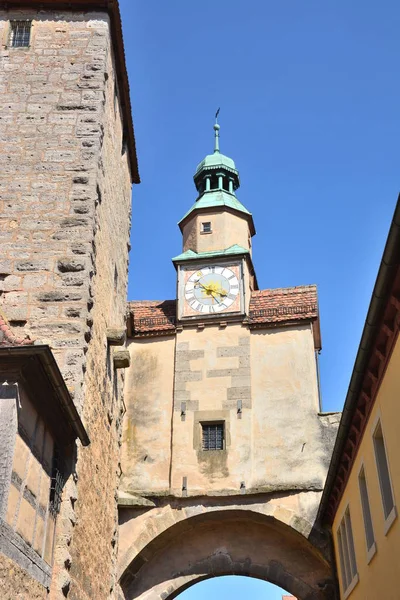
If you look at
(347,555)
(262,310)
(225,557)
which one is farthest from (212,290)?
(347,555)

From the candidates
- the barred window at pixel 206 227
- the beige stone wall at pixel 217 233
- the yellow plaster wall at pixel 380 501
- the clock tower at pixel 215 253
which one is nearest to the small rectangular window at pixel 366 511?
the yellow plaster wall at pixel 380 501

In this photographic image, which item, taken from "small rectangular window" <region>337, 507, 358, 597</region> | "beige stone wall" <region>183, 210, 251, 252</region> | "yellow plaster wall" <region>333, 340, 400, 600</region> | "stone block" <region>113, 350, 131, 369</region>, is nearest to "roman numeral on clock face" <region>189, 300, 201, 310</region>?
"beige stone wall" <region>183, 210, 251, 252</region>

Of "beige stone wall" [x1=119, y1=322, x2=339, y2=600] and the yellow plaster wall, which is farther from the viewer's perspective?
"beige stone wall" [x1=119, y1=322, x2=339, y2=600]

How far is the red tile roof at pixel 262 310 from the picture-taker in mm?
13305

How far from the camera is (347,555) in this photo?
10.0 metres

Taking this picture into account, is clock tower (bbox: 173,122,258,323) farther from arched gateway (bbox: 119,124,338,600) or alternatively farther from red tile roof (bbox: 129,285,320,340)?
red tile roof (bbox: 129,285,320,340)

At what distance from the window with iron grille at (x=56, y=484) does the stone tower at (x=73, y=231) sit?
125 mm

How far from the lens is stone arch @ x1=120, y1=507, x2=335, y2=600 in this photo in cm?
1172

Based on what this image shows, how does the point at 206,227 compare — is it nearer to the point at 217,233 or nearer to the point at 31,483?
the point at 217,233

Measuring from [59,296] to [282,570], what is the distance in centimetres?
643

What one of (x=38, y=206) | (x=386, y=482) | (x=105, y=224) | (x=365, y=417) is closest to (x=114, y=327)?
(x=105, y=224)

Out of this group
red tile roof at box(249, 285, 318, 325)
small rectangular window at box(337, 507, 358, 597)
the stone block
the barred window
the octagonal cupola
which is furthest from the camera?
the octagonal cupola

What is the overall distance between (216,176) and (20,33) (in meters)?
6.43

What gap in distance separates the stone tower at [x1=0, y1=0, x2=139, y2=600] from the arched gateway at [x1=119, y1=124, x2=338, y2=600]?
95 cm
